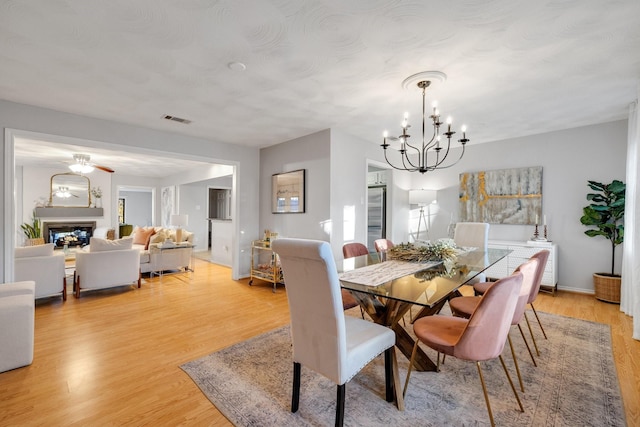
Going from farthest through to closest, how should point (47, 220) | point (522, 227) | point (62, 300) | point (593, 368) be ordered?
point (47, 220)
point (522, 227)
point (62, 300)
point (593, 368)

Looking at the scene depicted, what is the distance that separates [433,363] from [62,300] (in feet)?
14.8

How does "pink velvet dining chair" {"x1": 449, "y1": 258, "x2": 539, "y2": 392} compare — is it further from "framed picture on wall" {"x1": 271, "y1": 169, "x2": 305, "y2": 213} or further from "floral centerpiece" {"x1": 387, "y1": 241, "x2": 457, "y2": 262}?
"framed picture on wall" {"x1": 271, "y1": 169, "x2": 305, "y2": 213}

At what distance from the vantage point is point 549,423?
1569 millimetres

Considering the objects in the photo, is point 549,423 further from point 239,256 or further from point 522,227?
point 239,256

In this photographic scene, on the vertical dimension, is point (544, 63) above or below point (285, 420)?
above

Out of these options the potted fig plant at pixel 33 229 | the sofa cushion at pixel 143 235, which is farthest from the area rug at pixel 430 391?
the potted fig plant at pixel 33 229

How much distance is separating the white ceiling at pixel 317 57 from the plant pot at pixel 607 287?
2049 millimetres

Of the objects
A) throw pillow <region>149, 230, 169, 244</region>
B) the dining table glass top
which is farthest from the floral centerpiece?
throw pillow <region>149, 230, 169, 244</region>

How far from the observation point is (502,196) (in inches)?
183

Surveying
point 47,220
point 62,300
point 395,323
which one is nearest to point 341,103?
point 395,323

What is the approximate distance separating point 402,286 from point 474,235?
2427 millimetres

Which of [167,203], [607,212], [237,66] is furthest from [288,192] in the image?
[167,203]

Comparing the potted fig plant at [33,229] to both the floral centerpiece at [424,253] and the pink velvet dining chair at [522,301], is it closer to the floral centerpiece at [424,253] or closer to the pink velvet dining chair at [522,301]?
the floral centerpiece at [424,253]

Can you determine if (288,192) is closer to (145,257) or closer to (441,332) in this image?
(145,257)
